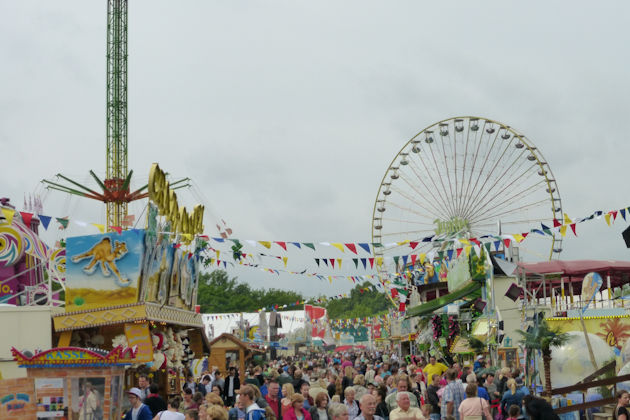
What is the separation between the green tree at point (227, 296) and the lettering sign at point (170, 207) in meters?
68.4

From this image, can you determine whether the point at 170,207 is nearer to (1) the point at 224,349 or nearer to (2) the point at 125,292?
(2) the point at 125,292

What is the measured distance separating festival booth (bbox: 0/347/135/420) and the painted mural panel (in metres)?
9.58

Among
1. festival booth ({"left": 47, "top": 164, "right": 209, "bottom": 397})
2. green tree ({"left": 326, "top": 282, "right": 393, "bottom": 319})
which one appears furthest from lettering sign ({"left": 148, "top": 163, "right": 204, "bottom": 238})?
green tree ({"left": 326, "top": 282, "right": 393, "bottom": 319})

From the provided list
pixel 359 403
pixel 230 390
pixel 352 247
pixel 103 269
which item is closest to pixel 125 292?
pixel 103 269

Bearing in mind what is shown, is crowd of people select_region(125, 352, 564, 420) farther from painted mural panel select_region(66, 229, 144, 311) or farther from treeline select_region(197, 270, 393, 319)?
treeline select_region(197, 270, 393, 319)

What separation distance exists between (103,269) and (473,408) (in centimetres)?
1228

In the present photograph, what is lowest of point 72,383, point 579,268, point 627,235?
point 72,383

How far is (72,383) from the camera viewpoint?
39.0 feet

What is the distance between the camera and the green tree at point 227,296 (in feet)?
334

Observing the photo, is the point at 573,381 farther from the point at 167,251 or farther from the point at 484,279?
the point at 484,279

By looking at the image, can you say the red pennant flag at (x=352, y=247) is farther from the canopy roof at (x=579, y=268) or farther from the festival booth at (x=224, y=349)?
the festival booth at (x=224, y=349)

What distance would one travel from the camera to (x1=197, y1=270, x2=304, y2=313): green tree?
334 feet

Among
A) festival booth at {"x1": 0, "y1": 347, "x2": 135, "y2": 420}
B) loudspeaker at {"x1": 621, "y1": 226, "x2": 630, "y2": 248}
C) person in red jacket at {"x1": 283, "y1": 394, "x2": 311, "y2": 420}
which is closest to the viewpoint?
person in red jacket at {"x1": 283, "y1": 394, "x2": 311, "y2": 420}

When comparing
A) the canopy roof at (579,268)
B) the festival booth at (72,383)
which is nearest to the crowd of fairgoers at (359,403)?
the festival booth at (72,383)
